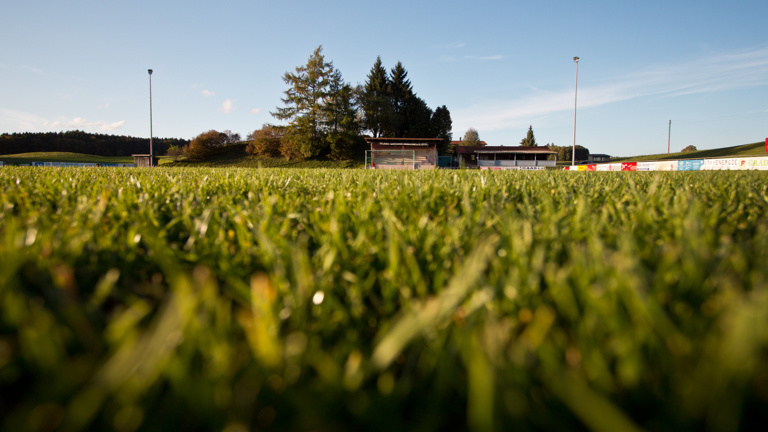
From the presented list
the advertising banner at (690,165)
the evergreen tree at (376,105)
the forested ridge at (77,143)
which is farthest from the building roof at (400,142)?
the forested ridge at (77,143)

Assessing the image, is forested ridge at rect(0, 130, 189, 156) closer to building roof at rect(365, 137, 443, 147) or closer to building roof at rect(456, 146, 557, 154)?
building roof at rect(365, 137, 443, 147)

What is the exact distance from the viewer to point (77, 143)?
250 ft

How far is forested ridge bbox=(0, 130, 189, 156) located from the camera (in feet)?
226

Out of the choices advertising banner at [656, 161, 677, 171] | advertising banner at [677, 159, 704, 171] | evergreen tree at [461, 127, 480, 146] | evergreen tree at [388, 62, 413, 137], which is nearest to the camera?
advertising banner at [677, 159, 704, 171]

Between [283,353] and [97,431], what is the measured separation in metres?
0.23

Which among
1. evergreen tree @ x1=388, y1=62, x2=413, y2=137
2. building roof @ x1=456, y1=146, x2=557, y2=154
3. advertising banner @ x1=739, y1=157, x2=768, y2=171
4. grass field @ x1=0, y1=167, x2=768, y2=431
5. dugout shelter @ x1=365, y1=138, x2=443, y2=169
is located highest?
evergreen tree @ x1=388, y1=62, x2=413, y2=137

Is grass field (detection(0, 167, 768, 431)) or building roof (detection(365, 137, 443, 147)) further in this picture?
building roof (detection(365, 137, 443, 147))

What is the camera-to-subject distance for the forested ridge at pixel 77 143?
6888 cm

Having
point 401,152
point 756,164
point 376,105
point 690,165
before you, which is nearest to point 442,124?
point 376,105

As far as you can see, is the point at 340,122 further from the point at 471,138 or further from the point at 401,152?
the point at 471,138

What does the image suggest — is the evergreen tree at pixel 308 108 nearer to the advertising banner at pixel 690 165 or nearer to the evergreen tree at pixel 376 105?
the evergreen tree at pixel 376 105

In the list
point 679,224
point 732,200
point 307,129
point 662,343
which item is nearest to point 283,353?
point 662,343

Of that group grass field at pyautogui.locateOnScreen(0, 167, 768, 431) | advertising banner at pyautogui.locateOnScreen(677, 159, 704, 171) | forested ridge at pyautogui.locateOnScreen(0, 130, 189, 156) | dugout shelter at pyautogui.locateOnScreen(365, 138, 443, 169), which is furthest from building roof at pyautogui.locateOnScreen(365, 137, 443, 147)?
forested ridge at pyautogui.locateOnScreen(0, 130, 189, 156)

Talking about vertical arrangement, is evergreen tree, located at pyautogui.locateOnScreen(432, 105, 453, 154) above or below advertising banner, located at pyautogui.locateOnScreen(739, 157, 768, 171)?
above
